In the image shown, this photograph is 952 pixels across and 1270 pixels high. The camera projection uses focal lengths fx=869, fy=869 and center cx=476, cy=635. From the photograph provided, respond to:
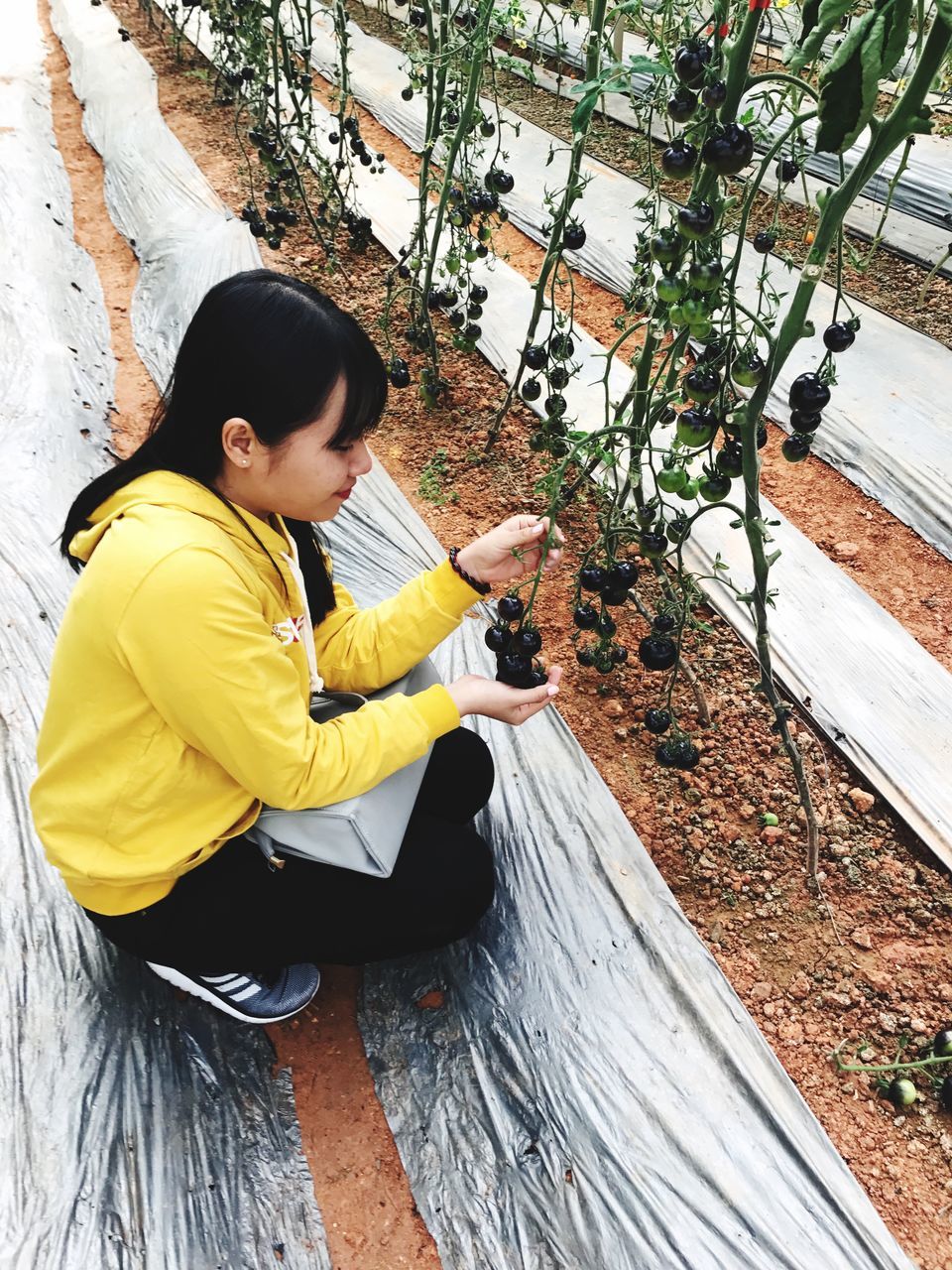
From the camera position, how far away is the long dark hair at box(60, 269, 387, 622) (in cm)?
89

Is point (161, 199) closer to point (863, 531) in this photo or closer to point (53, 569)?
point (53, 569)

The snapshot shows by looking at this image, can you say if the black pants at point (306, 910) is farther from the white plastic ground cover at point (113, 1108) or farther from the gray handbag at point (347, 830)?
the white plastic ground cover at point (113, 1108)

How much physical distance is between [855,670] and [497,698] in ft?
2.92

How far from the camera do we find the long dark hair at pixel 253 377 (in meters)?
0.89

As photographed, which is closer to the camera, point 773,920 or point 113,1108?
point 113,1108

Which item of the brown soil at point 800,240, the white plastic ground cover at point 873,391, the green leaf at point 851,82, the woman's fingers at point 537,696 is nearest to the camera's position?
the green leaf at point 851,82

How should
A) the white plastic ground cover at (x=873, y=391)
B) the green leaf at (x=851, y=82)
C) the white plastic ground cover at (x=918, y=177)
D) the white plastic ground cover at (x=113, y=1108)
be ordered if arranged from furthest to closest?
the white plastic ground cover at (x=918, y=177) < the white plastic ground cover at (x=873, y=391) < the white plastic ground cover at (x=113, y=1108) < the green leaf at (x=851, y=82)

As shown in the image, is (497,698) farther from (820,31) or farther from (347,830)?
(820,31)

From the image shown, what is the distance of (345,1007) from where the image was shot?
4.28 feet

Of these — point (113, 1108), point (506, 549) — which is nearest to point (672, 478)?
point (506, 549)

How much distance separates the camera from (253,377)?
0.89 meters

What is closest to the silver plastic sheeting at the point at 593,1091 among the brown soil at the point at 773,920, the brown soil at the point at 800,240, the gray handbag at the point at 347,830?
the brown soil at the point at 773,920

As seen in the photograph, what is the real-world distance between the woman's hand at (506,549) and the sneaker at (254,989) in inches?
25.1

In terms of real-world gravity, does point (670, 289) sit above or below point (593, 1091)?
above
